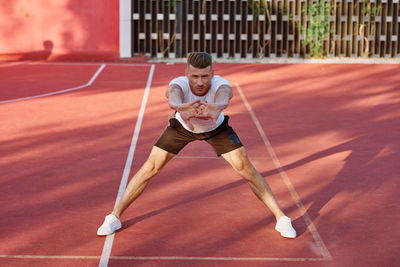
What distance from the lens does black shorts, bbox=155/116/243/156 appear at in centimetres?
529

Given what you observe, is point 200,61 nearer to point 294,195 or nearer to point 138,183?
point 138,183

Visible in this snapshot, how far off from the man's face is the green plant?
14169 mm

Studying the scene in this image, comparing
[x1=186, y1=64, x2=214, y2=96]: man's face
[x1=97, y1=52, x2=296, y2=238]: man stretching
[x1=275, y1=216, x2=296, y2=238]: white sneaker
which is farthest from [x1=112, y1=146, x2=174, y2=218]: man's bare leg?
[x1=275, y1=216, x2=296, y2=238]: white sneaker

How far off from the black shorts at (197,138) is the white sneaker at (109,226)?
0.70m

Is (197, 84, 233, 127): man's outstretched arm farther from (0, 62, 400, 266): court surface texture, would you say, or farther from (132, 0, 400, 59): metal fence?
(132, 0, 400, 59): metal fence

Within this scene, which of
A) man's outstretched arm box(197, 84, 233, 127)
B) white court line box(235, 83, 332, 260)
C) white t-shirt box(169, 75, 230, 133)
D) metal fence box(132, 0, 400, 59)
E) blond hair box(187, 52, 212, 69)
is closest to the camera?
man's outstretched arm box(197, 84, 233, 127)

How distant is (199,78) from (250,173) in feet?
3.11

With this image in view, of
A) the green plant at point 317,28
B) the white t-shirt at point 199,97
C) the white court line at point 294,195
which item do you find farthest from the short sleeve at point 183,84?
the green plant at point 317,28

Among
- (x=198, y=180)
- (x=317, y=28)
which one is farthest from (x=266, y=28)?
(x=198, y=180)

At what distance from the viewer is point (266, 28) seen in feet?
61.9

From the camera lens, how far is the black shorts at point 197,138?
17.3ft

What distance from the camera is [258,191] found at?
5.45 metres

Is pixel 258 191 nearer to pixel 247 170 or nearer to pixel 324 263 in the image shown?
pixel 247 170

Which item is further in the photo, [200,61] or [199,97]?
[199,97]
